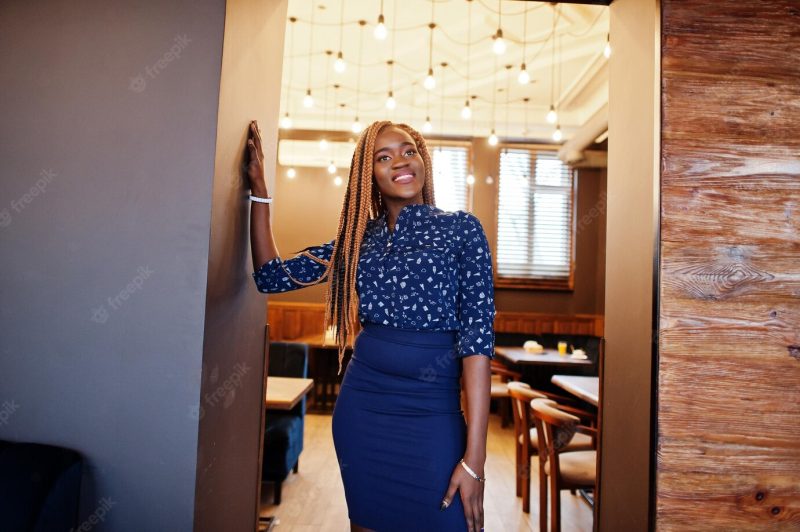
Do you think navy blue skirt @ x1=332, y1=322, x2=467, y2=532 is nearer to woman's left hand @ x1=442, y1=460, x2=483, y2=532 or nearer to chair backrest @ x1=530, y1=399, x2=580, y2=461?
woman's left hand @ x1=442, y1=460, x2=483, y2=532

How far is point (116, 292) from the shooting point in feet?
4.42

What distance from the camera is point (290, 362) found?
3.67m

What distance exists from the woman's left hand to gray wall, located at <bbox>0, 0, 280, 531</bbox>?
26.0 inches

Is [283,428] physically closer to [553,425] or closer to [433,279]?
[553,425]

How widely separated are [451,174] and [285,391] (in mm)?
4471

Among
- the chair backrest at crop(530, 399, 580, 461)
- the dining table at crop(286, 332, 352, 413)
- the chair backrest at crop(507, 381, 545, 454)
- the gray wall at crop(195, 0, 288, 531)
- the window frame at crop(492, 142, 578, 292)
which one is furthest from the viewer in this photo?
the window frame at crop(492, 142, 578, 292)

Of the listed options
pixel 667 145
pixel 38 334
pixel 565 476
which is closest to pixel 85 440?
pixel 38 334

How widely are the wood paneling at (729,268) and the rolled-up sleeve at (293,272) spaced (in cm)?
104

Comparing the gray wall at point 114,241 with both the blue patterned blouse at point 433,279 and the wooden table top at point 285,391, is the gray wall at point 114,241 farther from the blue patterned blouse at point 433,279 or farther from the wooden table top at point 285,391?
the wooden table top at point 285,391

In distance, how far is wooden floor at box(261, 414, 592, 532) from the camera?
300 cm

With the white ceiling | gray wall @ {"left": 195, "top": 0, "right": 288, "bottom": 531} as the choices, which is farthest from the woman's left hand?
the white ceiling

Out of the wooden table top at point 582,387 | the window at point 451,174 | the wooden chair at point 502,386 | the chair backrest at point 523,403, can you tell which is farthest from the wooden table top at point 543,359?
the window at point 451,174

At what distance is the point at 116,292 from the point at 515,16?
407 cm

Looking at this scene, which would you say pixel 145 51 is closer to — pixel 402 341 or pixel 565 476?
pixel 402 341
